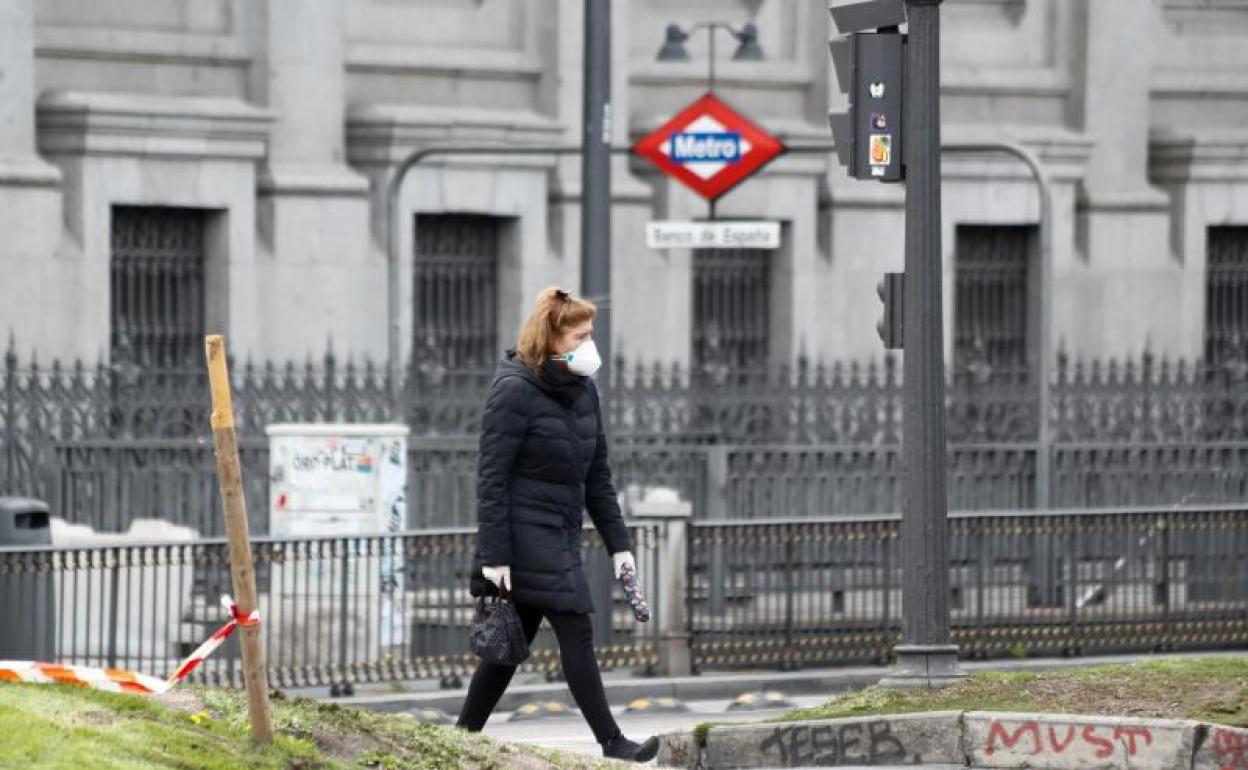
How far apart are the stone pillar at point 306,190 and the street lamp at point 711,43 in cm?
308

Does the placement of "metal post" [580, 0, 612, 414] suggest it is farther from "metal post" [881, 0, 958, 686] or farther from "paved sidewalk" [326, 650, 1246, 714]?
"metal post" [881, 0, 958, 686]

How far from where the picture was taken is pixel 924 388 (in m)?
13.4

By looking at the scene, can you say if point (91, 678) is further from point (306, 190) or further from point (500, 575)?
point (306, 190)

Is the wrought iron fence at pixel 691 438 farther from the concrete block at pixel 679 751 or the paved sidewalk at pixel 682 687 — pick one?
the concrete block at pixel 679 751

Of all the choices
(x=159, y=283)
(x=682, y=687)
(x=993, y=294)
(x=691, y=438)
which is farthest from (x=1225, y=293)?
(x=682, y=687)

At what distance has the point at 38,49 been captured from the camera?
26.1m

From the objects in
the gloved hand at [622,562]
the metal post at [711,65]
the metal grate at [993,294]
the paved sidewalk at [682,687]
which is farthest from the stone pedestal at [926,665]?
the metal grate at [993,294]

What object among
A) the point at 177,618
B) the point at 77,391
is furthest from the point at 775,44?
the point at 177,618

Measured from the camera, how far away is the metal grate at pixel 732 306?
3073 cm

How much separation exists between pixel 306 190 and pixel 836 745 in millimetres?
15700

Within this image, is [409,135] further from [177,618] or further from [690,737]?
[690,737]

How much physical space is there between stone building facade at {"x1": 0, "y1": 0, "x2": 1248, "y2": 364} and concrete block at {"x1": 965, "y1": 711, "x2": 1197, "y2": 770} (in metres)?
14.6

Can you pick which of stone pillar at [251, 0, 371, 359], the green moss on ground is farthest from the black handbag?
stone pillar at [251, 0, 371, 359]

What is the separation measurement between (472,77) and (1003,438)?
572 cm
